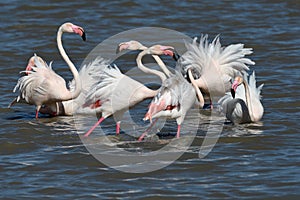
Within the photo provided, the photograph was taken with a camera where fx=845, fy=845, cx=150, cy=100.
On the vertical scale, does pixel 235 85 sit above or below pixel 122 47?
below

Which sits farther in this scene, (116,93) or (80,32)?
(80,32)

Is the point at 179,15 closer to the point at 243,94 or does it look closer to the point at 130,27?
the point at 130,27

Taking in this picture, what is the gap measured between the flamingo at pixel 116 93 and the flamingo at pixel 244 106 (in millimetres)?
886

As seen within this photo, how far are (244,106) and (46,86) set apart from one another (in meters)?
2.42

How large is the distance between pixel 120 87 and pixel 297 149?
82.3 inches

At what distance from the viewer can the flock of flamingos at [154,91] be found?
9.40 meters

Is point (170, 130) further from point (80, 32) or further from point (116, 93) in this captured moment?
point (80, 32)

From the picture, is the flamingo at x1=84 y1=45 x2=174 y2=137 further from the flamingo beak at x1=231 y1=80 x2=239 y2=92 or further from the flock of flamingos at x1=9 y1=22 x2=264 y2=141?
the flamingo beak at x1=231 y1=80 x2=239 y2=92

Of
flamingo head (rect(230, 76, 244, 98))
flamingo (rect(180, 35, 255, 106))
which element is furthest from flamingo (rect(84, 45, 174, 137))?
A: flamingo (rect(180, 35, 255, 106))

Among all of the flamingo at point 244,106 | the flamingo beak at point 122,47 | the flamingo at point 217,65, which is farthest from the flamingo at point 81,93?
the flamingo at point 244,106

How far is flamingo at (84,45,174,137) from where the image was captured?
9.54 meters

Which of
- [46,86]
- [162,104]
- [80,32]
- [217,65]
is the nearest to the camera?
[162,104]

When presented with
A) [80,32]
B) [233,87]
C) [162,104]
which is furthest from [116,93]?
[233,87]

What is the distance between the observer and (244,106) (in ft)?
32.6
